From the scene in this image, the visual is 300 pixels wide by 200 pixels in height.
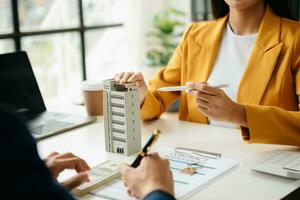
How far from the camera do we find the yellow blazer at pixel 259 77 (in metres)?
1.54

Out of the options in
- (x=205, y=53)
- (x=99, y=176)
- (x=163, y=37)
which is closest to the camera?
(x=99, y=176)

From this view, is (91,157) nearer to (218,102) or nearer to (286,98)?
(218,102)

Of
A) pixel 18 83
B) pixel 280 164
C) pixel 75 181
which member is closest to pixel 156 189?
pixel 75 181

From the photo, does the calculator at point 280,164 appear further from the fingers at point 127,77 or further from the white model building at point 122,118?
the fingers at point 127,77

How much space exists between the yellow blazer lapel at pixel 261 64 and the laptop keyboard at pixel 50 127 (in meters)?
0.66

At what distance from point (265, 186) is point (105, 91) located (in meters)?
0.56

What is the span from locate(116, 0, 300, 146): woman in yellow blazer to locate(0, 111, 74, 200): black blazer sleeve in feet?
2.72

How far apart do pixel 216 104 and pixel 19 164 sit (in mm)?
908

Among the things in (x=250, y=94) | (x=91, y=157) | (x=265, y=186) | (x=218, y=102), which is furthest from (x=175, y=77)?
(x=265, y=186)

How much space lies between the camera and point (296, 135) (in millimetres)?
1535

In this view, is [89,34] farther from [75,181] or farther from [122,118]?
[75,181]

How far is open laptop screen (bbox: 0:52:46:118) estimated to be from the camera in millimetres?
1595

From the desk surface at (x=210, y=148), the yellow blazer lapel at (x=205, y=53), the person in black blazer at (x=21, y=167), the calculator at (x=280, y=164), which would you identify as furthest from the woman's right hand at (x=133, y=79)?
the person in black blazer at (x=21, y=167)

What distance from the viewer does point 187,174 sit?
4.10 feet
